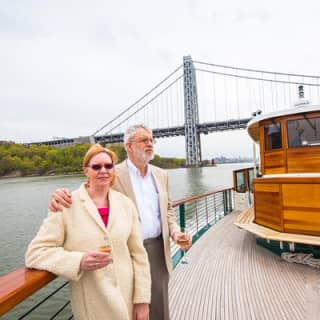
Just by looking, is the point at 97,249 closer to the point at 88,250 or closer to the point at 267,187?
the point at 88,250

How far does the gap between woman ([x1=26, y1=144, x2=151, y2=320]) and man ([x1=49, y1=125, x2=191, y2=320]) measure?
0.28 m

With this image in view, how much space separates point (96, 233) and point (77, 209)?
0.11 metres

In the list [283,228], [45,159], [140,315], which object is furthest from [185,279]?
[45,159]

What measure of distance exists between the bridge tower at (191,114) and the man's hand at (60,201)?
39679 mm

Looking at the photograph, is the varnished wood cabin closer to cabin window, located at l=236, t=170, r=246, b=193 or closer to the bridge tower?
cabin window, located at l=236, t=170, r=246, b=193

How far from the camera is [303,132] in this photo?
142 inches

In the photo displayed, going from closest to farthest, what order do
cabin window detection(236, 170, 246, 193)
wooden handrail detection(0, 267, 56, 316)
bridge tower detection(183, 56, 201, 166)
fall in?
1. wooden handrail detection(0, 267, 56, 316)
2. cabin window detection(236, 170, 246, 193)
3. bridge tower detection(183, 56, 201, 166)

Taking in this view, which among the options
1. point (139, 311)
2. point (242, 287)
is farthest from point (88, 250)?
point (242, 287)

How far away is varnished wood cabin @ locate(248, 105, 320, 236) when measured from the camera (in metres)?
3.30

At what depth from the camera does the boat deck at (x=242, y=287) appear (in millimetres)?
2229

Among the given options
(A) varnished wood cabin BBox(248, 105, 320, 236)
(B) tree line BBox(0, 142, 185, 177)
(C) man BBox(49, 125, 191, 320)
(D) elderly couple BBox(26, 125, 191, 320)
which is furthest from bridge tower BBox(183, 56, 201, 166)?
(D) elderly couple BBox(26, 125, 191, 320)

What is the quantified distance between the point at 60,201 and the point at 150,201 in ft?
1.90

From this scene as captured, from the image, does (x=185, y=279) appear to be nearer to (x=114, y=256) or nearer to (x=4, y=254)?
(x=114, y=256)

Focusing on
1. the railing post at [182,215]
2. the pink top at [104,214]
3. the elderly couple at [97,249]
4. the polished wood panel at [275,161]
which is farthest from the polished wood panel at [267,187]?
the pink top at [104,214]
